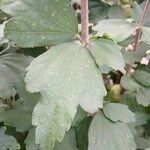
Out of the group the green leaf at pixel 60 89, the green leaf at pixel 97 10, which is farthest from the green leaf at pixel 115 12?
the green leaf at pixel 60 89

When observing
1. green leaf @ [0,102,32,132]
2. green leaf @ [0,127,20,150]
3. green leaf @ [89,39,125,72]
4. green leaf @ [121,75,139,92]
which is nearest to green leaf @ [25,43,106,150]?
green leaf @ [89,39,125,72]

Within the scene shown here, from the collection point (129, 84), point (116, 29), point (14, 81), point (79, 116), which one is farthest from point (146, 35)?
point (14, 81)

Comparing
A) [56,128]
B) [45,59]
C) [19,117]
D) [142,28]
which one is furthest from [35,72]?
[142,28]

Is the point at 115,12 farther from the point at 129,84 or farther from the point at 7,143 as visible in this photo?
the point at 7,143

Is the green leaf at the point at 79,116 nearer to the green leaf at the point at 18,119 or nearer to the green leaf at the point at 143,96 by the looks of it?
the green leaf at the point at 18,119

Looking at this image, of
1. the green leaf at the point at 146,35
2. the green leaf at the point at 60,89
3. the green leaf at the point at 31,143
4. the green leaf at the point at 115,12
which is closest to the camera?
the green leaf at the point at 60,89

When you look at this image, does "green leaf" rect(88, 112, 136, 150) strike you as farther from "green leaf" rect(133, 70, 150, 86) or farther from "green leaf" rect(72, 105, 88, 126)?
"green leaf" rect(133, 70, 150, 86)
